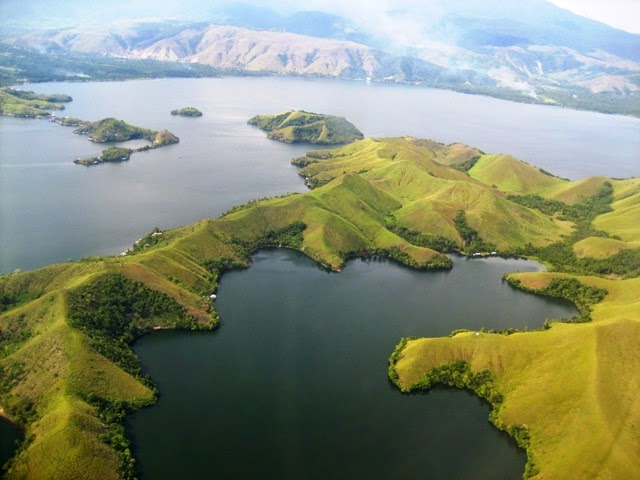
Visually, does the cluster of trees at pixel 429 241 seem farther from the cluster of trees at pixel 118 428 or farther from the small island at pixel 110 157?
the small island at pixel 110 157

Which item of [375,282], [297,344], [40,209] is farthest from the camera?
[40,209]

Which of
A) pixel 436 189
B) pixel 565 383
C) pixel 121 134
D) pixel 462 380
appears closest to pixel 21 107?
pixel 121 134

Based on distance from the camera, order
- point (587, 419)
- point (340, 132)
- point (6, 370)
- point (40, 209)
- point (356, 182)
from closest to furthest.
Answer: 1. point (587, 419)
2. point (6, 370)
3. point (40, 209)
4. point (356, 182)
5. point (340, 132)

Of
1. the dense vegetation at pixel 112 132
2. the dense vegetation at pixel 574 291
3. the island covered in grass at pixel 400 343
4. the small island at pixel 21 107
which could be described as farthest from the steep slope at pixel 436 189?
the small island at pixel 21 107

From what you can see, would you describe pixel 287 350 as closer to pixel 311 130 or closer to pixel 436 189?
pixel 436 189

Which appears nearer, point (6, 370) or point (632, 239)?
point (6, 370)

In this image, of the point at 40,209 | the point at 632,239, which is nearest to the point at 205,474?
the point at 40,209

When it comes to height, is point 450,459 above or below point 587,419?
below

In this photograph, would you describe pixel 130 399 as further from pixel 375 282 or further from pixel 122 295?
pixel 375 282

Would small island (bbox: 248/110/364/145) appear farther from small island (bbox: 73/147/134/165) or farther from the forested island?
small island (bbox: 73/147/134/165)
